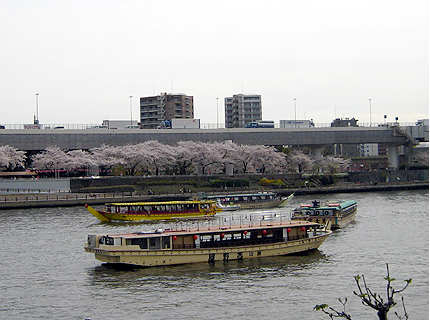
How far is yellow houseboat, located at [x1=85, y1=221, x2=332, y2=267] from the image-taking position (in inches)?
1465

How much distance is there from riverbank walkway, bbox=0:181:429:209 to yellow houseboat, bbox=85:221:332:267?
4152cm

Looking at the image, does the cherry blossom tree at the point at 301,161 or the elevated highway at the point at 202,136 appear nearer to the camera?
the elevated highway at the point at 202,136

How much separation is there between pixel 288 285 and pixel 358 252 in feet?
33.0

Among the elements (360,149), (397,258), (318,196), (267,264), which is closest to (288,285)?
(267,264)

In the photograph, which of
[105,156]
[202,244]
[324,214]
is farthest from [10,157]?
[202,244]

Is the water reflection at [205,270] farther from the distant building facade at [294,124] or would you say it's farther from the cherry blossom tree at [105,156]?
the distant building facade at [294,124]

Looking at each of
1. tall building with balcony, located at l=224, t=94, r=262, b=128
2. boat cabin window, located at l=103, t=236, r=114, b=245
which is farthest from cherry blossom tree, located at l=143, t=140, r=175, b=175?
tall building with balcony, located at l=224, t=94, r=262, b=128

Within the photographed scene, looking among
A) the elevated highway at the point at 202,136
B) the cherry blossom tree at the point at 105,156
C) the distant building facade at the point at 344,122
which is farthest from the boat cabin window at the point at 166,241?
the distant building facade at the point at 344,122

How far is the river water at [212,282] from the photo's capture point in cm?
2864

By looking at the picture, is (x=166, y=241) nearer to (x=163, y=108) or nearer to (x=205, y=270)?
(x=205, y=270)

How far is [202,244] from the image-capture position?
128ft

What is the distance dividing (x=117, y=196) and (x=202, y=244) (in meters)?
48.7

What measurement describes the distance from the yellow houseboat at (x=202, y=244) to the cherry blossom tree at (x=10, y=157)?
60.3 meters

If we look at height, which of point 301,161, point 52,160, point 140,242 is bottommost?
point 140,242
